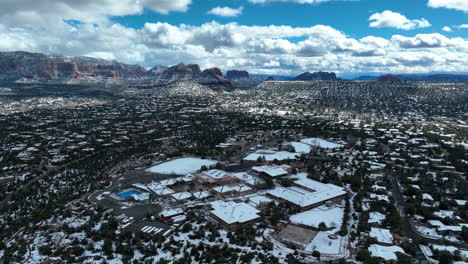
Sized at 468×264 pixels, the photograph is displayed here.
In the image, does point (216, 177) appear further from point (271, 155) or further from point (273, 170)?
point (271, 155)

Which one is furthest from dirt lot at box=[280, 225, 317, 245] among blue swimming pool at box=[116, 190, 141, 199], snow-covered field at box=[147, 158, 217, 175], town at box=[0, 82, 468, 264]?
snow-covered field at box=[147, 158, 217, 175]

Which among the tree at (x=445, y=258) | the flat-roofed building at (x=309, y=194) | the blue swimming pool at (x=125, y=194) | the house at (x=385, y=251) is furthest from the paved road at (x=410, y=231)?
the blue swimming pool at (x=125, y=194)

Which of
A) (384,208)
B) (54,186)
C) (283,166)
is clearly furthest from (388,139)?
(54,186)

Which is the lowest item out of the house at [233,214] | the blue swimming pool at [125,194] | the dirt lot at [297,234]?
the blue swimming pool at [125,194]

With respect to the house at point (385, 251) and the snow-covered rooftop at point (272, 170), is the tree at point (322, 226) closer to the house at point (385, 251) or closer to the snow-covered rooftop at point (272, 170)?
the house at point (385, 251)

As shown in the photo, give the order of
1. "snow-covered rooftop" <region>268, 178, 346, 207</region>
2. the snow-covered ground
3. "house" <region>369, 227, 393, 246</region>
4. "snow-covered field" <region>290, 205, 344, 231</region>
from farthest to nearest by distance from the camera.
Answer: "snow-covered rooftop" <region>268, 178, 346, 207</region>, "snow-covered field" <region>290, 205, 344, 231</region>, "house" <region>369, 227, 393, 246</region>, the snow-covered ground

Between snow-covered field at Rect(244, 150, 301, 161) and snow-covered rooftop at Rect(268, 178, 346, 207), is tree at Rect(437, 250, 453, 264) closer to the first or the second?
snow-covered rooftop at Rect(268, 178, 346, 207)
